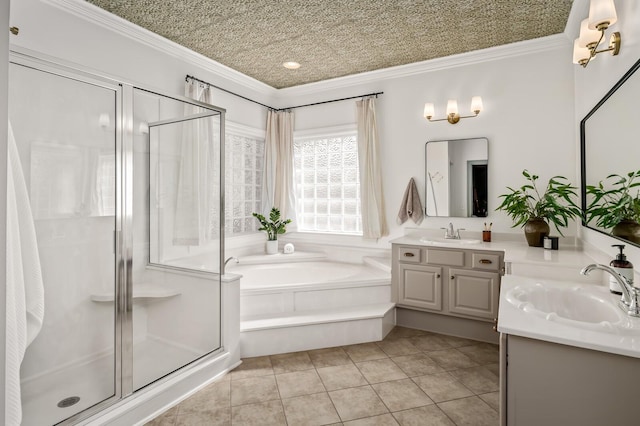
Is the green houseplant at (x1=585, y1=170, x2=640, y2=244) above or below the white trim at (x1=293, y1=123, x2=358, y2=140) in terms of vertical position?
below

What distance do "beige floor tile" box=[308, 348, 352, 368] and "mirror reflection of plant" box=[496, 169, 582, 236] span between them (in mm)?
1791

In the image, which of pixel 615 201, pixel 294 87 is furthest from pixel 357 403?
pixel 294 87

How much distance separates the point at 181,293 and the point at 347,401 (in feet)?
4.16

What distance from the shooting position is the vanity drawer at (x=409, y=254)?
3.22 meters

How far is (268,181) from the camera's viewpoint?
4457 mm

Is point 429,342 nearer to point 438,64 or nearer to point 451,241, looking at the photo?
point 451,241

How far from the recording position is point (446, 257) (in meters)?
3.08

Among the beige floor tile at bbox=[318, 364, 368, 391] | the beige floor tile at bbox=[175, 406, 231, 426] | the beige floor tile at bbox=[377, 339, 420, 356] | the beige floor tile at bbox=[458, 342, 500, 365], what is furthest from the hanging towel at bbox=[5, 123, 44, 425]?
the beige floor tile at bbox=[458, 342, 500, 365]

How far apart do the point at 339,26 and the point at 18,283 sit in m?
2.71

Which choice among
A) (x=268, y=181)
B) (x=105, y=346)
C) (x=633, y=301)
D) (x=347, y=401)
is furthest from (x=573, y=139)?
(x=105, y=346)

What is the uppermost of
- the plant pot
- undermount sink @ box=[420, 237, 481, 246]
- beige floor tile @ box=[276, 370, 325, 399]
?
the plant pot

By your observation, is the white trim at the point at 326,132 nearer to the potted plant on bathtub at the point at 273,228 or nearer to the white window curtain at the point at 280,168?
the white window curtain at the point at 280,168

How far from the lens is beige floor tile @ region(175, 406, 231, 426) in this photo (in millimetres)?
1958

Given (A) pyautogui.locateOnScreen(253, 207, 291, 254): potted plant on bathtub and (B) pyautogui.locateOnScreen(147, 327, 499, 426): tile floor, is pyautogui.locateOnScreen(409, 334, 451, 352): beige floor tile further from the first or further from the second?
(A) pyautogui.locateOnScreen(253, 207, 291, 254): potted plant on bathtub
